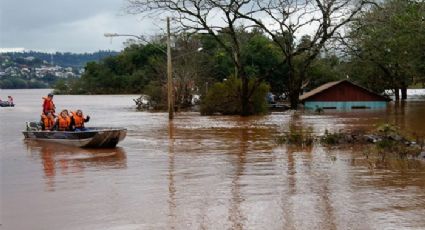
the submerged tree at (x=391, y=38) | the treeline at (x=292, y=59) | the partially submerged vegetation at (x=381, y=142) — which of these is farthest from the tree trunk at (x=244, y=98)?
the partially submerged vegetation at (x=381, y=142)

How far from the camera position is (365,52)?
51094mm

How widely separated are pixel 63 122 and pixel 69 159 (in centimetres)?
429

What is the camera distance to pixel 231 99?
43.0 metres

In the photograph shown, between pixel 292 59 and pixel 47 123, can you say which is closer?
pixel 47 123

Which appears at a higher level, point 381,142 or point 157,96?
point 157,96

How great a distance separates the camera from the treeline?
1469 inches

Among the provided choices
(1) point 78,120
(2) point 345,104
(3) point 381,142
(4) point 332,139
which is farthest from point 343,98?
(3) point 381,142

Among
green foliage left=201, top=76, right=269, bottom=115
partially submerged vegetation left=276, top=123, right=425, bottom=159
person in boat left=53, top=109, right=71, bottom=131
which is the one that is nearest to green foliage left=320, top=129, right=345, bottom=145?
partially submerged vegetation left=276, top=123, right=425, bottom=159

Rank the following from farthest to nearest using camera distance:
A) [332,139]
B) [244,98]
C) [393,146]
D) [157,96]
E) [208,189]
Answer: [157,96] → [244,98] → [332,139] → [393,146] → [208,189]

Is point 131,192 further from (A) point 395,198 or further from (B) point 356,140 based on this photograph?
(B) point 356,140

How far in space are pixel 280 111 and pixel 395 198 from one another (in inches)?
1377

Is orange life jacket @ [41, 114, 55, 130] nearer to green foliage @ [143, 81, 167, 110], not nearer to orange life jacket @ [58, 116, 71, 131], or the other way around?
orange life jacket @ [58, 116, 71, 131]

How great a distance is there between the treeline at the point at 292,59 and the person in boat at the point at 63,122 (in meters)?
16.2

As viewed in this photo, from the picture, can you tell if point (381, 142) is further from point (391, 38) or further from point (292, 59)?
point (292, 59)
